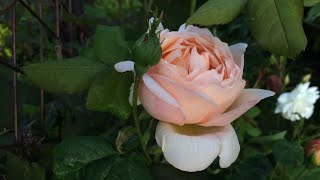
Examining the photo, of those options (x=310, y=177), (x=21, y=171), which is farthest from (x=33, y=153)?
(x=310, y=177)

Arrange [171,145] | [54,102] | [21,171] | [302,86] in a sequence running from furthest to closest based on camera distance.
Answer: [302,86] → [54,102] → [21,171] → [171,145]

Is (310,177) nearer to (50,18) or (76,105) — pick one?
(76,105)

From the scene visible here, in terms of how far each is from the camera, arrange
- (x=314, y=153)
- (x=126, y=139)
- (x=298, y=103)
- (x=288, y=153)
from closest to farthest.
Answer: (x=126, y=139), (x=314, y=153), (x=288, y=153), (x=298, y=103)

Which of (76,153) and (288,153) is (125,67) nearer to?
(76,153)

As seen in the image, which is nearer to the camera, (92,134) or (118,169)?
(118,169)

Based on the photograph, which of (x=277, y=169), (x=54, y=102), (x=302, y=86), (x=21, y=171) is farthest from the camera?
(x=302, y=86)

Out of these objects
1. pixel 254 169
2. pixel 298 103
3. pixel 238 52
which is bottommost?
pixel 298 103

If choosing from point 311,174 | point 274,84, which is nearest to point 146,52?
point 311,174

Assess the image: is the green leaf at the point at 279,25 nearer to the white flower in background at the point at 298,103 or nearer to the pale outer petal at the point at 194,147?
the pale outer petal at the point at 194,147
